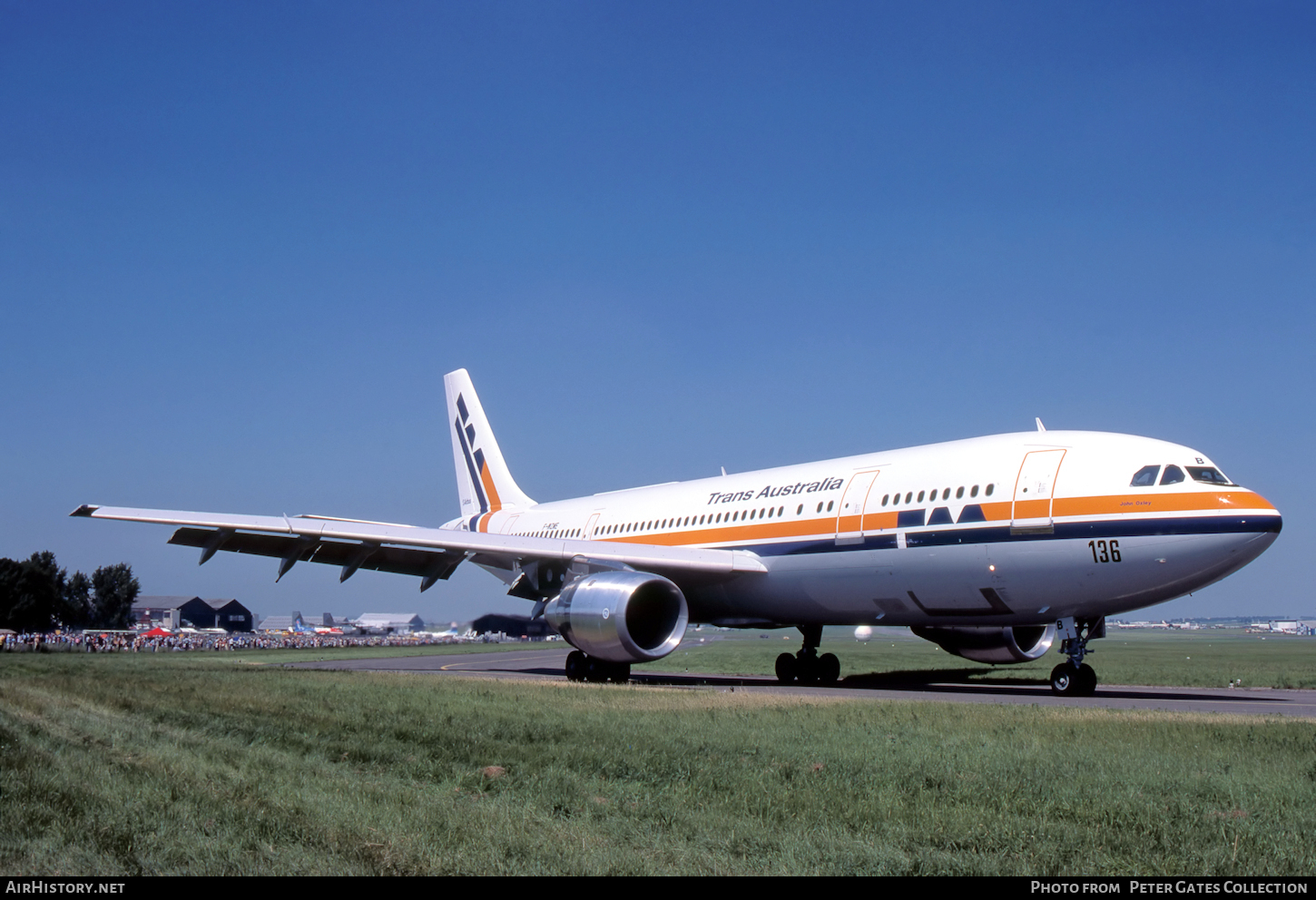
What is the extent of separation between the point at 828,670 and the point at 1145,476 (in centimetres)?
785

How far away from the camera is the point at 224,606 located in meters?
112

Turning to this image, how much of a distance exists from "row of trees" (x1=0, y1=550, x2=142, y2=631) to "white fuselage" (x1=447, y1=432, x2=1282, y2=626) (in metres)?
59.1

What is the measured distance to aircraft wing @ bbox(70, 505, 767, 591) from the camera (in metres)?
20.2

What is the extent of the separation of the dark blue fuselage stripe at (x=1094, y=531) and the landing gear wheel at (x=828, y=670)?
3678 millimetres

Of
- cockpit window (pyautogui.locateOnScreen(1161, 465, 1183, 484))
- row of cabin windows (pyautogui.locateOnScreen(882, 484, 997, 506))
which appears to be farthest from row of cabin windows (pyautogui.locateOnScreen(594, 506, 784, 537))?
cockpit window (pyautogui.locateOnScreen(1161, 465, 1183, 484))

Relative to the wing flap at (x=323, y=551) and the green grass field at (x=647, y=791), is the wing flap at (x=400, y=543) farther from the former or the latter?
the green grass field at (x=647, y=791)

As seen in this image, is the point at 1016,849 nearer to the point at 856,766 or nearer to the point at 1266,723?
the point at 856,766

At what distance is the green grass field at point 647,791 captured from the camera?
4.96 meters

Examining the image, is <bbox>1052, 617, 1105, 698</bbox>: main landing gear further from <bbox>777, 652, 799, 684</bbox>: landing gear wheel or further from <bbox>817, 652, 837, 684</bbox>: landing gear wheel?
<bbox>777, 652, 799, 684</bbox>: landing gear wheel

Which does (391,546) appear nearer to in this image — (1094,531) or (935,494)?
(935,494)

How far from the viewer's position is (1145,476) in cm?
1552

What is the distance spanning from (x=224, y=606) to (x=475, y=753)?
114m

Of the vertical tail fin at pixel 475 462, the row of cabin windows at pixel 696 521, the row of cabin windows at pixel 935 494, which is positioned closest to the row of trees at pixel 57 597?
the vertical tail fin at pixel 475 462
